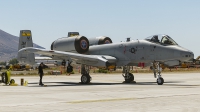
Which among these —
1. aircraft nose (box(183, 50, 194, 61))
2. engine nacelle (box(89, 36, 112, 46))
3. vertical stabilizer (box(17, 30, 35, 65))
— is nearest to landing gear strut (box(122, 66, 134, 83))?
engine nacelle (box(89, 36, 112, 46))

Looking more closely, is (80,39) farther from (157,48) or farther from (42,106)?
(42,106)

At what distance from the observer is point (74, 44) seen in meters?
29.6

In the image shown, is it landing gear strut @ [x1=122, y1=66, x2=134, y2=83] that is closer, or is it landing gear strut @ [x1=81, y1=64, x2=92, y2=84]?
landing gear strut @ [x1=81, y1=64, x2=92, y2=84]

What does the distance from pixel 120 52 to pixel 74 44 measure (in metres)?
3.94

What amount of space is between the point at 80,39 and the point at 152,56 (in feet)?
20.8

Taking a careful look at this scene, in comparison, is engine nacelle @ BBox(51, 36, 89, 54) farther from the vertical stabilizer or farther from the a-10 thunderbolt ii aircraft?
the vertical stabilizer

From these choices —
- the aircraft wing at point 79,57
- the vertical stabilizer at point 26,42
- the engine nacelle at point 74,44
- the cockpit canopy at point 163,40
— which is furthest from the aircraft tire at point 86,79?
the vertical stabilizer at point 26,42

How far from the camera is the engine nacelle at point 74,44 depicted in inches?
1164

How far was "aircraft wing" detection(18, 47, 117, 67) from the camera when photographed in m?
25.7

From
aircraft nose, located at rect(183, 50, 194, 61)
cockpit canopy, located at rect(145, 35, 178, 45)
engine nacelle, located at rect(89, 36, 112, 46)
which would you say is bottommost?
aircraft nose, located at rect(183, 50, 194, 61)

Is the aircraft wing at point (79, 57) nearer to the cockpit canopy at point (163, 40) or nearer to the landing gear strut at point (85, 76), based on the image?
the landing gear strut at point (85, 76)

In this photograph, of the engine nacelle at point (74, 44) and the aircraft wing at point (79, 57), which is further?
the engine nacelle at point (74, 44)

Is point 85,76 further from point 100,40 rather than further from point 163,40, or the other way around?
point 163,40

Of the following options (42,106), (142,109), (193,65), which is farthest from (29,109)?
(193,65)
